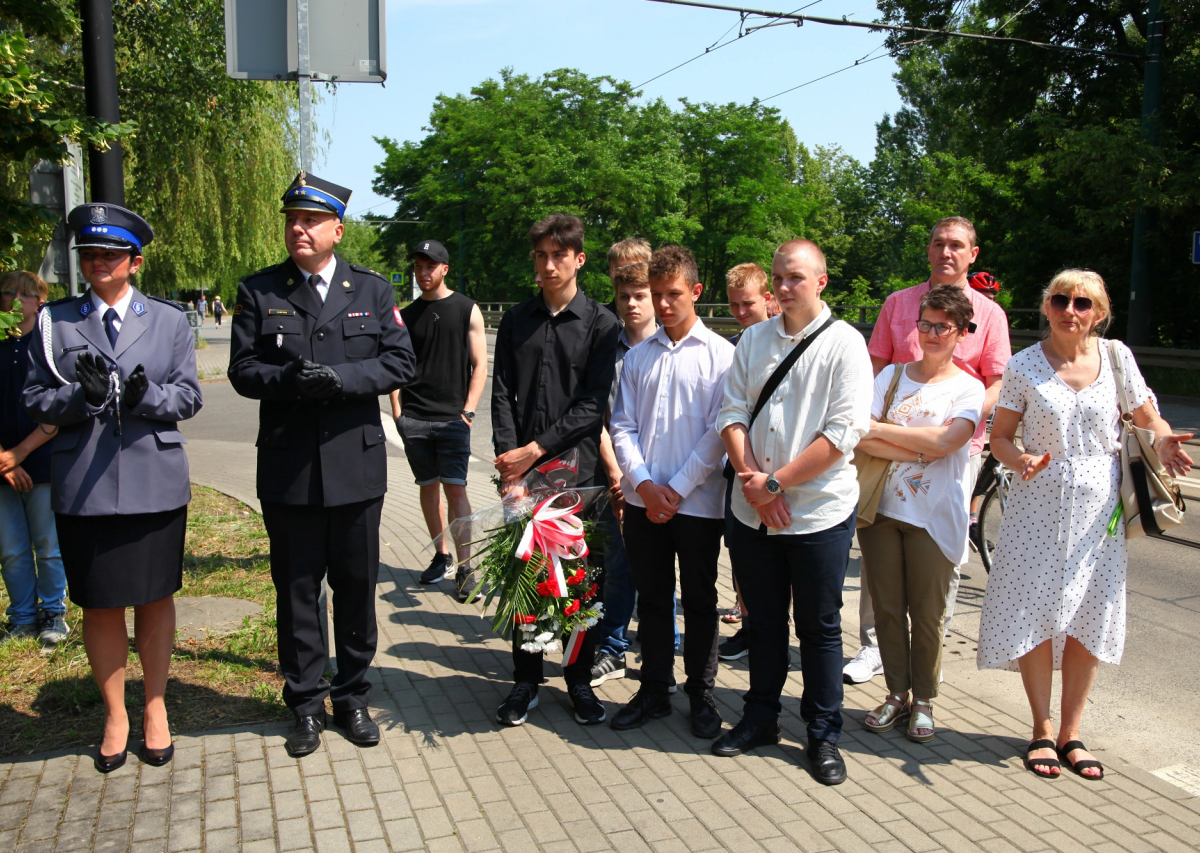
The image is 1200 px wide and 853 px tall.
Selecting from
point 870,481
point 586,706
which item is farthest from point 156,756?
point 870,481

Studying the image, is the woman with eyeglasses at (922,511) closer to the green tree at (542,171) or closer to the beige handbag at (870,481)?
the beige handbag at (870,481)

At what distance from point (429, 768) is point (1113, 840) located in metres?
2.45

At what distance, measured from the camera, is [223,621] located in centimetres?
539

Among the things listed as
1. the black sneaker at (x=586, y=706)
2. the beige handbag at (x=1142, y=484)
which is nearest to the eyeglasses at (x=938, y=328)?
the beige handbag at (x=1142, y=484)

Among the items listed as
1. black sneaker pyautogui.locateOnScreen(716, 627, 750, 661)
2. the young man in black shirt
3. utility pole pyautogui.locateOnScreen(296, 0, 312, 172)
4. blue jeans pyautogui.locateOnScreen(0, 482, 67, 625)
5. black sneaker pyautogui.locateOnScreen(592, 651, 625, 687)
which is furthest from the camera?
black sneaker pyautogui.locateOnScreen(716, 627, 750, 661)

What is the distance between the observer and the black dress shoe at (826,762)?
12.2ft

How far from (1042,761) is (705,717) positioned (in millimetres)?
1331

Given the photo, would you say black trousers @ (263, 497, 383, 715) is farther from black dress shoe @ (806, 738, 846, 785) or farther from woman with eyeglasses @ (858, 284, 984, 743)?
woman with eyeglasses @ (858, 284, 984, 743)

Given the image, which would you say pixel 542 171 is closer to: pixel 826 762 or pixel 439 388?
pixel 439 388

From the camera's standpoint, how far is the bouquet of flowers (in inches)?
161

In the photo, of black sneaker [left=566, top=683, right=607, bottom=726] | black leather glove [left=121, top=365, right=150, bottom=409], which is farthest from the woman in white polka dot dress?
black leather glove [left=121, top=365, right=150, bottom=409]

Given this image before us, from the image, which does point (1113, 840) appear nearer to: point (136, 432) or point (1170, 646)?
point (1170, 646)

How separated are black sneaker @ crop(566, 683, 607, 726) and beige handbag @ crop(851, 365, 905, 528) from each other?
1.40 m

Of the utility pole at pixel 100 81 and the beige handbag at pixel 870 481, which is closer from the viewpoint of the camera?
the beige handbag at pixel 870 481
